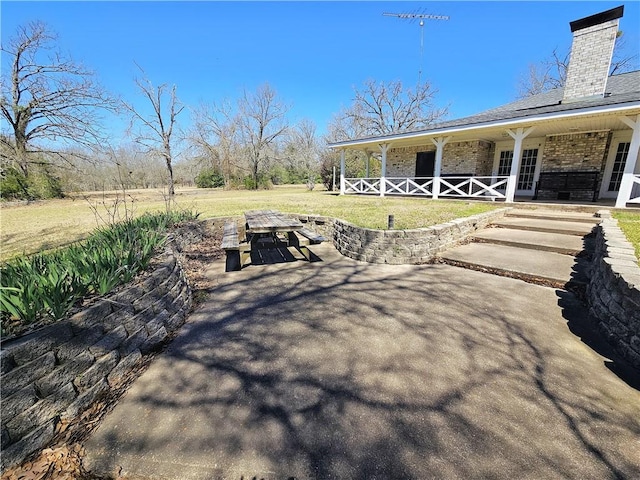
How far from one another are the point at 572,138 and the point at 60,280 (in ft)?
47.3

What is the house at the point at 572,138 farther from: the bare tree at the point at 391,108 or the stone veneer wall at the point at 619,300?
the bare tree at the point at 391,108

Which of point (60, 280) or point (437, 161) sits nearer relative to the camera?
point (60, 280)

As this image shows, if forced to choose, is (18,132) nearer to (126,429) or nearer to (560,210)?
(126,429)

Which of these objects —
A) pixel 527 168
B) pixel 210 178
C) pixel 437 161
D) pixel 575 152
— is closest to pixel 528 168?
pixel 527 168

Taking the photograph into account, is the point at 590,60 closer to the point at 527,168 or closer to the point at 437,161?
the point at 527,168

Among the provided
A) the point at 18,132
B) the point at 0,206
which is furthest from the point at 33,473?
the point at 18,132

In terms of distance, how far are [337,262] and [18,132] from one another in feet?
66.0

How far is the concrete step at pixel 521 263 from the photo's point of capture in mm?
3927

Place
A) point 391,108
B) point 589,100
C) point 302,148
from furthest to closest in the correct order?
1. point 302,148
2. point 391,108
3. point 589,100

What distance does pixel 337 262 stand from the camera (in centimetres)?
532

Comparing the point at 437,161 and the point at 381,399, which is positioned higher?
the point at 437,161

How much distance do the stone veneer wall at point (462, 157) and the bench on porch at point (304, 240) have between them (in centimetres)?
998

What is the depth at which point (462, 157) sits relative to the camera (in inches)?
497

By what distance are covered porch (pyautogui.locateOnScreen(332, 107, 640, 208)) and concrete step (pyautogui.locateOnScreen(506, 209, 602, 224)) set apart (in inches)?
56.0
